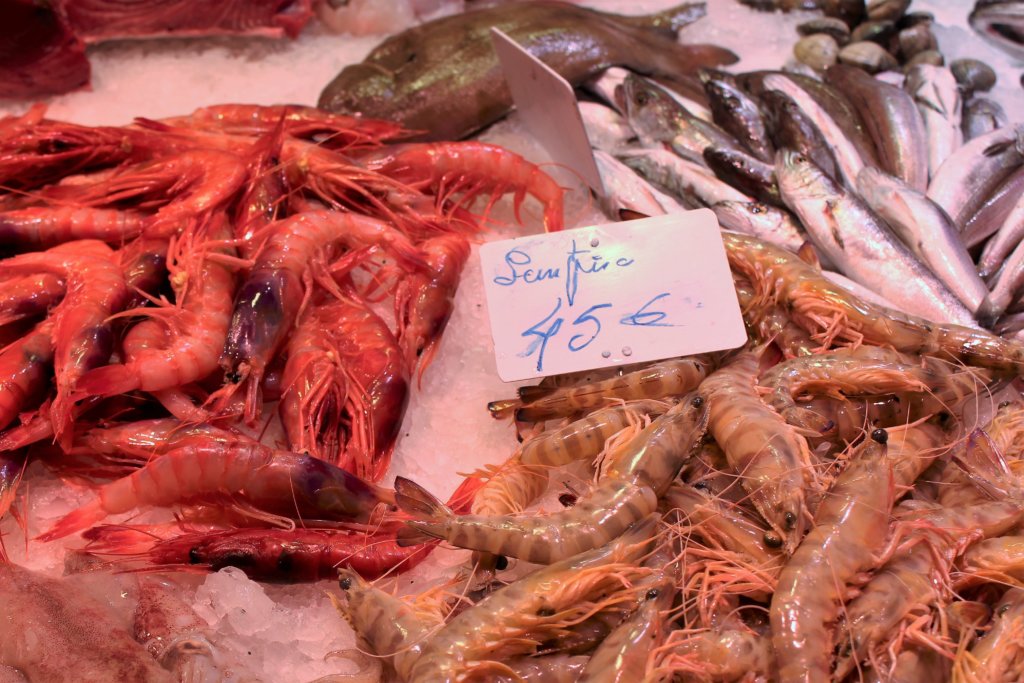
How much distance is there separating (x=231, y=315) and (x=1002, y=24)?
338 cm

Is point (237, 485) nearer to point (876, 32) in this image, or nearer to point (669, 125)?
point (669, 125)

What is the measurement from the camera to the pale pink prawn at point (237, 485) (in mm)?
1840

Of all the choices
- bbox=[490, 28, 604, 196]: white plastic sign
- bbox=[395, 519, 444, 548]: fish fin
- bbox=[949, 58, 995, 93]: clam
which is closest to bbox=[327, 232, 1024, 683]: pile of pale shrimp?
bbox=[395, 519, 444, 548]: fish fin

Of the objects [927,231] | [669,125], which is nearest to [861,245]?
[927,231]

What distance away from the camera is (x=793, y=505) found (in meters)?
1.57

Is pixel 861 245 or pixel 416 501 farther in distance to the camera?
pixel 861 245

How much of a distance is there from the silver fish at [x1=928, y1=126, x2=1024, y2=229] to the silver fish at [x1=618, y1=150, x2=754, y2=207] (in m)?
0.63

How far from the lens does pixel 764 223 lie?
253 cm

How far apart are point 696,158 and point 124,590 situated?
7.33 feet

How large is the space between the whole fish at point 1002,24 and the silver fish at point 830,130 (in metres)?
1.11

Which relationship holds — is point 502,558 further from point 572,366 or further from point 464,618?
point 572,366

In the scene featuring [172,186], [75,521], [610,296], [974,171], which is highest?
[172,186]

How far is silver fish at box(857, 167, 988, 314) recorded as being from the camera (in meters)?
2.34

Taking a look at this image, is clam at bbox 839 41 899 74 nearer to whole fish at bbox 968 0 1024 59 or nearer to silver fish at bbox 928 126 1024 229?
whole fish at bbox 968 0 1024 59
